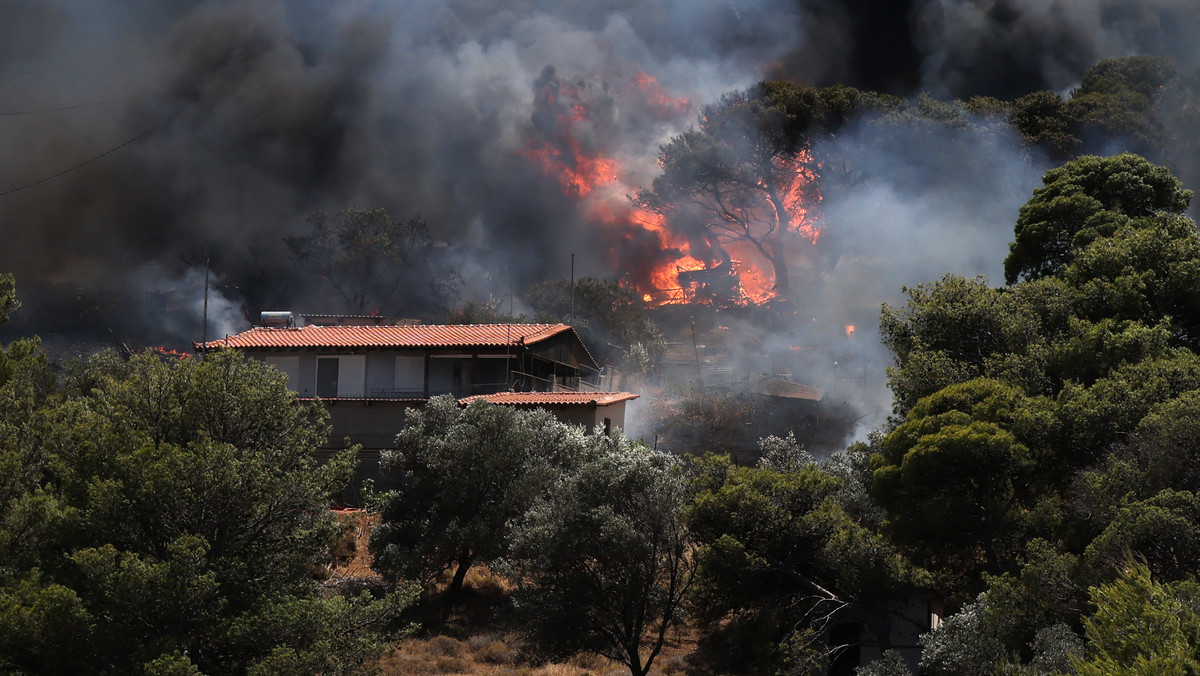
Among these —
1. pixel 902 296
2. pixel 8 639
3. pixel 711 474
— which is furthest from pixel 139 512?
pixel 902 296

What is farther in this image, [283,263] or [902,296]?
[283,263]

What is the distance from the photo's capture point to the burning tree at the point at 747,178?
240 ft

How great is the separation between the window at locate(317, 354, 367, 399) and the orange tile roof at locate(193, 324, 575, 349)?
767 millimetres

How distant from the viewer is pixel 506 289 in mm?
84062

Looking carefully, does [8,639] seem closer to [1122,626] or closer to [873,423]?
[1122,626]

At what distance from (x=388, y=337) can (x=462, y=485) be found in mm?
15014

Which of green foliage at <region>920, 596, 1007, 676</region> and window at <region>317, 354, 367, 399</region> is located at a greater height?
window at <region>317, 354, 367, 399</region>

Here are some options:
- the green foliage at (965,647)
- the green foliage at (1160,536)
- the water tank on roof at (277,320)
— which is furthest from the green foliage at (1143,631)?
the water tank on roof at (277,320)

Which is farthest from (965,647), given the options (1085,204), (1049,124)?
A: (1049,124)

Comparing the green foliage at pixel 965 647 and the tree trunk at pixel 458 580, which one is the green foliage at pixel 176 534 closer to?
the green foliage at pixel 965 647

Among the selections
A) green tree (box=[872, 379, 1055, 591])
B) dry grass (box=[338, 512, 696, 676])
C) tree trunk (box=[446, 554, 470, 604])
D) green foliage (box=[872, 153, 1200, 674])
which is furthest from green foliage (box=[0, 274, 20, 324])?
green tree (box=[872, 379, 1055, 591])

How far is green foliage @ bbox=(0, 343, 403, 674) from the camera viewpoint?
57.7ft

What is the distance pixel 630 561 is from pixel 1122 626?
474 inches

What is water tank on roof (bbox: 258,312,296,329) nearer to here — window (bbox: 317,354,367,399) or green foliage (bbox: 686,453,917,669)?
window (bbox: 317,354,367,399)
